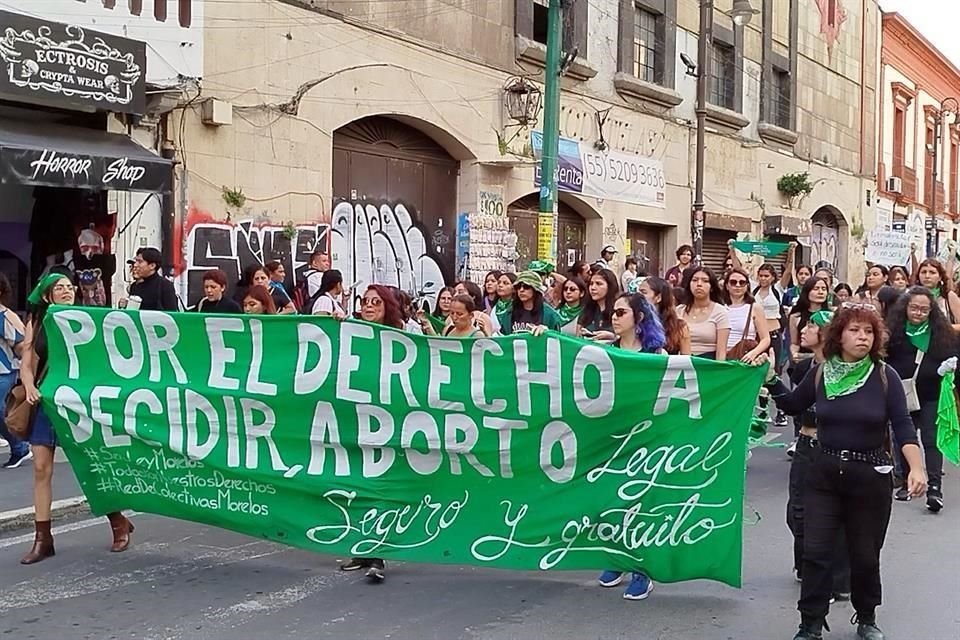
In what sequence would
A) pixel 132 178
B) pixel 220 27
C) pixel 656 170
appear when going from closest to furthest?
pixel 132 178
pixel 220 27
pixel 656 170

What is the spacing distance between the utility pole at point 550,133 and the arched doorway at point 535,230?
12.5 feet

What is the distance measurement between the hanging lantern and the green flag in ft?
35.5

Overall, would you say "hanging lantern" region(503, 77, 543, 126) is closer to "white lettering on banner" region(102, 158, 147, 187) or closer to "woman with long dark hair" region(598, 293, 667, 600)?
"white lettering on banner" region(102, 158, 147, 187)

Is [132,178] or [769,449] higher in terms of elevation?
[132,178]

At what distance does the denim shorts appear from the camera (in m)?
6.65

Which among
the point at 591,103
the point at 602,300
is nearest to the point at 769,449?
the point at 602,300

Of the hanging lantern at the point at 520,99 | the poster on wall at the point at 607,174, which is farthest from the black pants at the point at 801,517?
the poster on wall at the point at 607,174

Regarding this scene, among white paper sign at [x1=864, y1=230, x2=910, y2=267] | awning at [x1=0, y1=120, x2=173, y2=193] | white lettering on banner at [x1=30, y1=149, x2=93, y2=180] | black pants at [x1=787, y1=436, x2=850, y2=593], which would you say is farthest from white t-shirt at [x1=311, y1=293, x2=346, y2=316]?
white paper sign at [x1=864, y1=230, x2=910, y2=267]

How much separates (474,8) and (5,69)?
339 inches

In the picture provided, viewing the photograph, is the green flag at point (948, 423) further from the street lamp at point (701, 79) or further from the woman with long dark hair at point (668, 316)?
the street lamp at point (701, 79)

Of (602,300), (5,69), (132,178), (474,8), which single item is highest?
(474,8)

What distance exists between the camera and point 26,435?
668cm

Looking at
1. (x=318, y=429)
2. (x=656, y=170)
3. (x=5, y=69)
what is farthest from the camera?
(x=656, y=170)

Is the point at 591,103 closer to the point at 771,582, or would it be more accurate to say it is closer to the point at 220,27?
the point at 220,27
